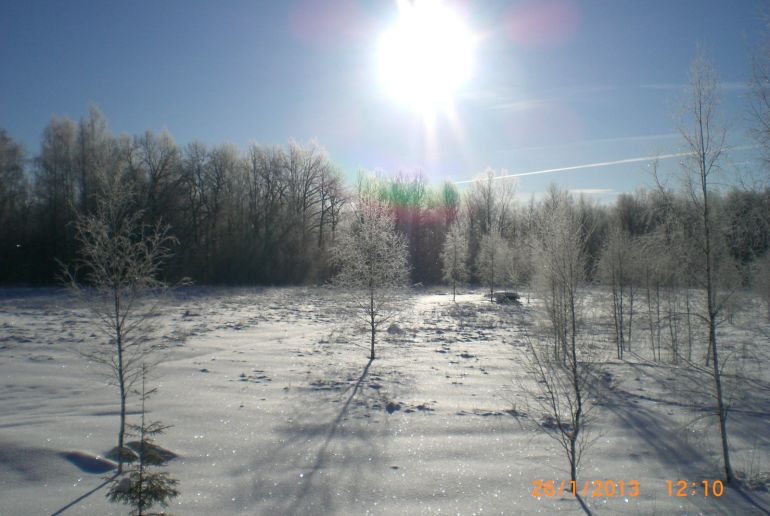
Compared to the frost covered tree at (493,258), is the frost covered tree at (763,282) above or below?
below

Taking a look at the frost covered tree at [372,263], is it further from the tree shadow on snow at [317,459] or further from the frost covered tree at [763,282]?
the frost covered tree at [763,282]

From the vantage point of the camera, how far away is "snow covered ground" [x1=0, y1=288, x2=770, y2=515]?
5.51 metres

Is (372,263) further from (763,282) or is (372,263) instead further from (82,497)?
(763,282)

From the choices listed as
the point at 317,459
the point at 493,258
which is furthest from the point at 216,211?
the point at 317,459

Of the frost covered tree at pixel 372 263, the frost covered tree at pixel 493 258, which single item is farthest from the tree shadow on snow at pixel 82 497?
the frost covered tree at pixel 493 258

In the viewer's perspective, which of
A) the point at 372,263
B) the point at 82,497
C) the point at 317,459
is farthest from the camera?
the point at 372,263

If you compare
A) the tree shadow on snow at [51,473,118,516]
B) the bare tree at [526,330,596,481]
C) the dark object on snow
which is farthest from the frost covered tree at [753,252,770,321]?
the dark object on snow

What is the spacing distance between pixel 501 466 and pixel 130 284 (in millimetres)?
5839

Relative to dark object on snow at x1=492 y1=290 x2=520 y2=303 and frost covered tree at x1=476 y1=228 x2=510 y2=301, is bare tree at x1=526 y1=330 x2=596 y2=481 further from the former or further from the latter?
frost covered tree at x1=476 y1=228 x2=510 y2=301
